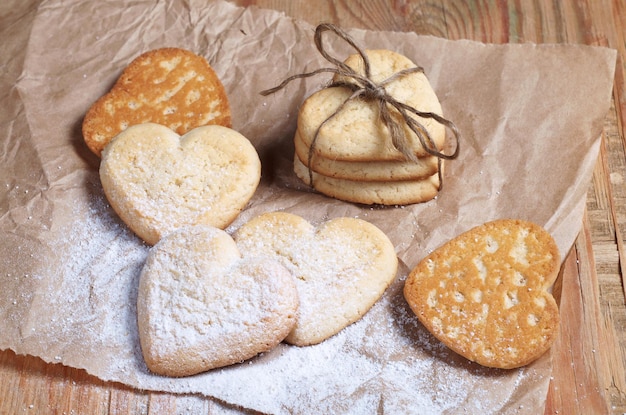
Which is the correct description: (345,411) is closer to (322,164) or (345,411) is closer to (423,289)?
(423,289)

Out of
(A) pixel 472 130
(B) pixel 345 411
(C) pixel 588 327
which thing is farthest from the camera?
(A) pixel 472 130

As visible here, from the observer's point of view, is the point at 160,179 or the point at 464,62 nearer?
the point at 160,179

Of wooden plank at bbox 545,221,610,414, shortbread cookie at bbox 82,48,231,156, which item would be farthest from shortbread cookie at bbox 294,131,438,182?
wooden plank at bbox 545,221,610,414

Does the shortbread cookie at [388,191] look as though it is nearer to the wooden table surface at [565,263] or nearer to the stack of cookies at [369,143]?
the stack of cookies at [369,143]

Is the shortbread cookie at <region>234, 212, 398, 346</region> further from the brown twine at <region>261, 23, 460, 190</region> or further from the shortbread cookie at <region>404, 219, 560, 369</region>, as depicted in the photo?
the brown twine at <region>261, 23, 460, 190</region>

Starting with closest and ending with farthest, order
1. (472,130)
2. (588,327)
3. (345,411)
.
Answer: (345,411)
(588,327)
(472,130)

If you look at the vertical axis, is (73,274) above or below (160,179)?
below

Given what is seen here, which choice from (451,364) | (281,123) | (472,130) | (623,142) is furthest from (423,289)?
(623,142)

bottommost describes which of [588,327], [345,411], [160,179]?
[588,327]
